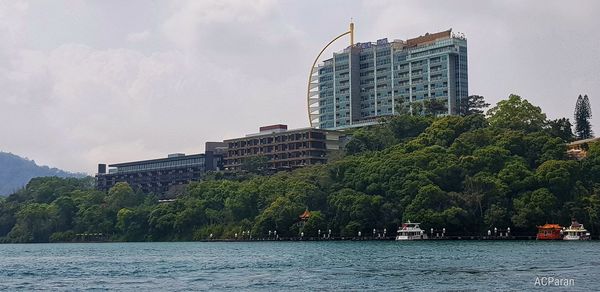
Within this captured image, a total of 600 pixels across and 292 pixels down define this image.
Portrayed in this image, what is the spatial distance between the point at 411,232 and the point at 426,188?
8.14 metres

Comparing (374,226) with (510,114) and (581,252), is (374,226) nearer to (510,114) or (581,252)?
(510,114)

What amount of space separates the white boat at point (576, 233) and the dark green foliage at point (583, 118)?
67877mm

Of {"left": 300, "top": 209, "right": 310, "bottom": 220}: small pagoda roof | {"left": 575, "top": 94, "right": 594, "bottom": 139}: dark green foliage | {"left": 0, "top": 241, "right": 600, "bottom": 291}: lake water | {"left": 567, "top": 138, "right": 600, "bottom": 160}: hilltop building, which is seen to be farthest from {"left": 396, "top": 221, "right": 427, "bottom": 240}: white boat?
{"left": 575, "top": 94, "right": 594, "bottom": 139}: dark green foliage

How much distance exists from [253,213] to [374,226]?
36.7 m

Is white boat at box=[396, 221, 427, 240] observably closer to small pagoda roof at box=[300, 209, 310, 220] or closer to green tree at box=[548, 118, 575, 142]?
small pagoda roof at box=[300, 209, 310, 220]

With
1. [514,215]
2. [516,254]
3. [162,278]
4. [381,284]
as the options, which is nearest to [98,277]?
[162,278]

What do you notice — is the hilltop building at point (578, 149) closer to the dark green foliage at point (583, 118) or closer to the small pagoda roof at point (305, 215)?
the dark green foliage at point (583, 118)

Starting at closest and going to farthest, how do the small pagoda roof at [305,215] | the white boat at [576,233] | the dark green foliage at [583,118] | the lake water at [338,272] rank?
the lake water at [338,272], the white boat at [576,233], the small pagoda roof at [305,215], the dark green foliage at [583,118]

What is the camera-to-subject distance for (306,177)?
18088cm

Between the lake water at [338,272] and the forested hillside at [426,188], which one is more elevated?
the forested hillside at [426,188]

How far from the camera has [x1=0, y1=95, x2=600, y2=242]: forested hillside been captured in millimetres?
140500

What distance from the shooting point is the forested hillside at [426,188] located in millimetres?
140500

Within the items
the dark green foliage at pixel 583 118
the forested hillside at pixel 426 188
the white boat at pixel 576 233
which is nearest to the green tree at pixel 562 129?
the forested hillside at pixel 426 188

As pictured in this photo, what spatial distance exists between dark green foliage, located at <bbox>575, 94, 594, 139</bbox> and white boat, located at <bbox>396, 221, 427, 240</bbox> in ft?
232
